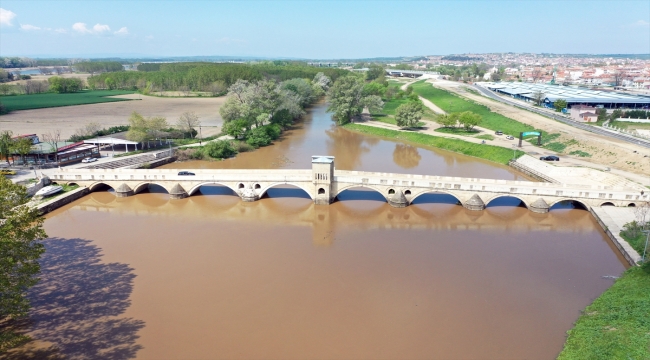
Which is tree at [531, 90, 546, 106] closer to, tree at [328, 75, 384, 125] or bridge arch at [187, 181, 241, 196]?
→ tree at [328, 75, 384, 125]

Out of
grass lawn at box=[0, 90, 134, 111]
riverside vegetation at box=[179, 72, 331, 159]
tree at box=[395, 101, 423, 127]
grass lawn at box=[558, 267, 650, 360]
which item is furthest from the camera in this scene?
grass lawn at box=[0, 90, 134, 111]

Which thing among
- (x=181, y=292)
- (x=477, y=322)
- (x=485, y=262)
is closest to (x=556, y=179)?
(x=485, y=262)

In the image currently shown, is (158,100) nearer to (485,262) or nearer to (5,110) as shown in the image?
(5,110)

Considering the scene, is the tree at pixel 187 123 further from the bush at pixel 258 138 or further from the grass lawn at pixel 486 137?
the grass lawn at pixel 486 137

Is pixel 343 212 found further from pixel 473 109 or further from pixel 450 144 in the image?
pixel 473 109

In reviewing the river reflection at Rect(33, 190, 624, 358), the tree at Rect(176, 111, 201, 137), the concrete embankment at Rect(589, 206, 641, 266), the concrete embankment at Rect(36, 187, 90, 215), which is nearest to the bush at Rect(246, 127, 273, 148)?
the tree at Rect(176, 111, 201, 137)

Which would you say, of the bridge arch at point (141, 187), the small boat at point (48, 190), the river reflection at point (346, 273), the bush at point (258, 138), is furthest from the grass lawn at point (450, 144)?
the small boat at point (48, 190)
